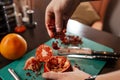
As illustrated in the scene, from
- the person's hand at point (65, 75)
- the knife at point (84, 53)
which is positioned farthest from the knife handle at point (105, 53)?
the person's hand at point (65, 75)

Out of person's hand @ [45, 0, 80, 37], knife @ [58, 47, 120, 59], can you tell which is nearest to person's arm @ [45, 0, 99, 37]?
person's hand @ [45, 0, 80, 37]

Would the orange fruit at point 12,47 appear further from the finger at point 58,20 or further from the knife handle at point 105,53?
the knife handle at point 105,53

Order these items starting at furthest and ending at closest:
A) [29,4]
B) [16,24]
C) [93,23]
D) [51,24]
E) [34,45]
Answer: [93,23], [29,4], [16,24], [34,45], [51,24]

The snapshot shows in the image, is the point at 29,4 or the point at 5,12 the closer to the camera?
the point at 5,12

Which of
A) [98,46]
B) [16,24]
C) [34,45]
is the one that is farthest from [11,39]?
[98,46]

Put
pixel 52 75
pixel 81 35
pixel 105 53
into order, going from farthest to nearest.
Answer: pixel 81 35 < pixel 105 53 < pixel 52 75

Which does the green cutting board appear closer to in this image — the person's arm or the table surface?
the table surface

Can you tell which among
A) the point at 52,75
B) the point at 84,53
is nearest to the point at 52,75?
the point at 52,75

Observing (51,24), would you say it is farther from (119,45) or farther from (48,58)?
(119,45)

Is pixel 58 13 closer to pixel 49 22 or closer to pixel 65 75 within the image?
pixel 49 22
